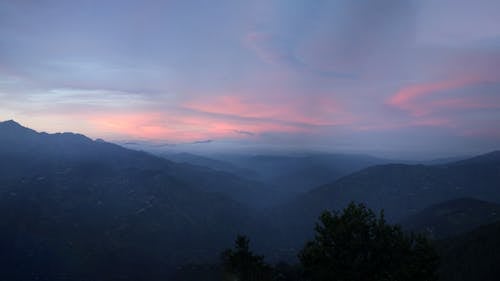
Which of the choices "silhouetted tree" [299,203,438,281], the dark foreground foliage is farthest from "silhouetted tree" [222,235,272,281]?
"silhouetted tree" [299,203,438,281]

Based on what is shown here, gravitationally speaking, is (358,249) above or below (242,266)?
above

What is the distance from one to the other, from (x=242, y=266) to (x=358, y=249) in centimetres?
1620

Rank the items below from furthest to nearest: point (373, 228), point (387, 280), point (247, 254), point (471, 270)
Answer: point (471, 270), point (247, 254), point (373, 228), point (387, 280)

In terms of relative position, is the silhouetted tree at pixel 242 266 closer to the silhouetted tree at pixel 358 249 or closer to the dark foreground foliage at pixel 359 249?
the dark foreground foliage at pixel 359 249

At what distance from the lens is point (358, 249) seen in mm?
34062

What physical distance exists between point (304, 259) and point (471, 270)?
20467 centimetres

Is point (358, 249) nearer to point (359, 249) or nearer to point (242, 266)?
point (359, 249)

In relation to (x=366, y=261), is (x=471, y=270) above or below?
below

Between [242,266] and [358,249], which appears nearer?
[358,249]

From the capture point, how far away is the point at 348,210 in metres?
35.2

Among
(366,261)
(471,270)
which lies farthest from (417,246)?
(471,270)

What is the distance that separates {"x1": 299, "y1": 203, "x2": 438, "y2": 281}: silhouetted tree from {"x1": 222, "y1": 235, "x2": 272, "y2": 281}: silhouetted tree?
29.4 ft

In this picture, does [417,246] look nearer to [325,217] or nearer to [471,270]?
[325,217]

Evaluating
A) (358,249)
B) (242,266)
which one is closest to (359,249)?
(358,249)
